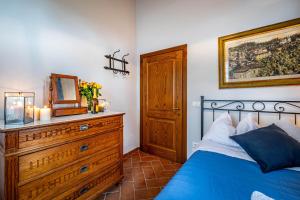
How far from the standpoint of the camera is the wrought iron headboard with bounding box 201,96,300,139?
1.80m

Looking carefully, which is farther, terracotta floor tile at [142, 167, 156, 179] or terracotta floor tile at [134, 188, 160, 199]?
→ terracotta floor tile at [142, 167, 156, 179]

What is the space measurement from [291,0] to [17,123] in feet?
10.8

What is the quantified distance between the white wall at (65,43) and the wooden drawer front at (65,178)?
0.84 m

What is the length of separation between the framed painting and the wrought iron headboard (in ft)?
0.79

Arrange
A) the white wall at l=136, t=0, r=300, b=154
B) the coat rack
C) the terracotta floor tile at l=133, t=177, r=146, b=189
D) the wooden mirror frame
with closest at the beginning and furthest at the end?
the wooden mirror frame
the white wall at l=136, t=0, r=300, b=154
the terracotta floor tile at l=133, t=177, r=146, b=189
the coat rack

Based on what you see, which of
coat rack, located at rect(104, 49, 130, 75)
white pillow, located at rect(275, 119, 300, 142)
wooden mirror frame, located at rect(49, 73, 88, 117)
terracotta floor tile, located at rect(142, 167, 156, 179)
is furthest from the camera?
coat rack, located at rect(104, 49, 130, 75)

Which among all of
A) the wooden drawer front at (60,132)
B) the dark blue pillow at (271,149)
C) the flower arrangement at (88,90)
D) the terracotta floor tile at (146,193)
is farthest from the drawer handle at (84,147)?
the dark blue pillow at (271,149)

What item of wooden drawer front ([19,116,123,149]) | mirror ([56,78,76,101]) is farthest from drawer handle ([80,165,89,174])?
mirror ([56,78,76,101])

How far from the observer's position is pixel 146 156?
2984mm

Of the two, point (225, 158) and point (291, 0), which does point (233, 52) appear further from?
point (225, 158)

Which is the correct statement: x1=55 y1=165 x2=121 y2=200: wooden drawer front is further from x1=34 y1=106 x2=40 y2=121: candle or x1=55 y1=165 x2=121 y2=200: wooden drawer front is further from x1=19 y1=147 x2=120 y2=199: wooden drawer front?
x1=34 y1=106 x2=40 y2=121: candle

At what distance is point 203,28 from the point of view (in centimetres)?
244

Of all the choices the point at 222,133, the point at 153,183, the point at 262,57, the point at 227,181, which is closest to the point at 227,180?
the point at 227,181

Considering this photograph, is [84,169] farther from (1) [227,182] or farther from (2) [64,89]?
(1) [227,182]
